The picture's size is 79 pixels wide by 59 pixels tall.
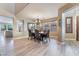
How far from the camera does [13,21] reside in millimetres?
10617

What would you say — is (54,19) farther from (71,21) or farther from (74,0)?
(74,0)

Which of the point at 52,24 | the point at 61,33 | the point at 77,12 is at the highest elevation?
the point at 77,12

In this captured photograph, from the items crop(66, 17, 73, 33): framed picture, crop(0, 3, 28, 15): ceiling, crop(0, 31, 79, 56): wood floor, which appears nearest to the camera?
crop(0, 31, 79, 56): wood floor

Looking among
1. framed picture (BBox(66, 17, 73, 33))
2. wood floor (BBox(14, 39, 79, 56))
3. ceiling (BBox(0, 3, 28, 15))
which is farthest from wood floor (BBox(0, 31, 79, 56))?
framed picture (BBox(66, 17, 73, 33))

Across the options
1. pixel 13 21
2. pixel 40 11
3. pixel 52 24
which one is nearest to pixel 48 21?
pixel 52 24

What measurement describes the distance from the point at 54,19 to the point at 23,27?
3.70 metres

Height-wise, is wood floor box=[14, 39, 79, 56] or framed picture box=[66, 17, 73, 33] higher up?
framed picture box=[66, 17, 73, 33]

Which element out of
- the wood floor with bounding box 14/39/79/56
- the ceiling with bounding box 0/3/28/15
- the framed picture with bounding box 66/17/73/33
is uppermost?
the ceiling with bounding box 0/3/28/15

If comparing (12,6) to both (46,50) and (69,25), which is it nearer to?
(46,50)

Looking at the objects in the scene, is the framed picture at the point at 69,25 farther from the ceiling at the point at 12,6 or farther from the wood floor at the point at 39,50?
the ceiling at the point at 12,6

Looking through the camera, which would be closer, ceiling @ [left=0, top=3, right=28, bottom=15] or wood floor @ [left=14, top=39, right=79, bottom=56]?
wood floor @ [left=14, top=39, right=79, bottom=56]

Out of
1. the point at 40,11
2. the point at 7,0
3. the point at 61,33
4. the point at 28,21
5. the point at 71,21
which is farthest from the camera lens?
the point at 28,21

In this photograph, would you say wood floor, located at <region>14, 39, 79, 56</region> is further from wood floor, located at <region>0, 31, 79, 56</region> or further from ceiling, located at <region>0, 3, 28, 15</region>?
ceiling, located at <region>0, 3, 28, 15</region>

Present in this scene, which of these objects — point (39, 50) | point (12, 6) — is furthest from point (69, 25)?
point (39, 50)
